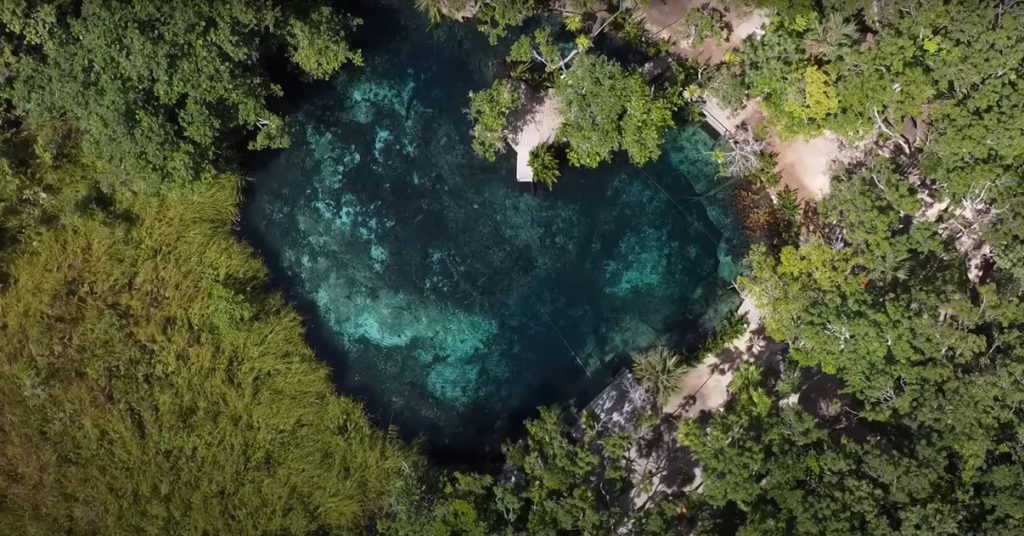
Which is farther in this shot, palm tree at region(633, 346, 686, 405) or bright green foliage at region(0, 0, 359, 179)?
palm tree at region(633, 346, 686, 405)

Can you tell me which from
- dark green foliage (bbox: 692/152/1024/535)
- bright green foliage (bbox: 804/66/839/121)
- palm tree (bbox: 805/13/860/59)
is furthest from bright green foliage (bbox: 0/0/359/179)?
dark green foliage (bbox: 692/152/1024/535)

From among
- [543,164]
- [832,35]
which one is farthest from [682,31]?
[543,164]

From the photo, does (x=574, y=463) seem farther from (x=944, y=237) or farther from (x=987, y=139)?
(x=987, y=139)

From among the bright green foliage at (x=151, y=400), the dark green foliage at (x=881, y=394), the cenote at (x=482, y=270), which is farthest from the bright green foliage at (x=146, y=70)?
the dark green foliage at (x=881, y=394)

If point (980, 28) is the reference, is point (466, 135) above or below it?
below

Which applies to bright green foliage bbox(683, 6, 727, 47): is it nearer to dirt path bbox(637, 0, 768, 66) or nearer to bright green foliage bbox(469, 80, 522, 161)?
dirt path bbox(637, 0, 768, 66)

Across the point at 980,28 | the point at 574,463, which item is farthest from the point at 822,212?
the point at 574,463
